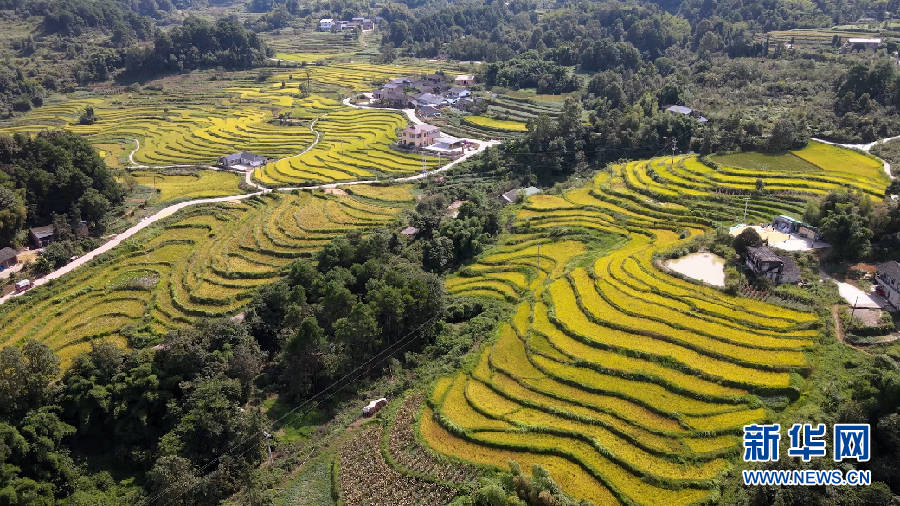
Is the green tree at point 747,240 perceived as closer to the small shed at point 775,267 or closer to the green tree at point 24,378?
the small shed at point 775,267

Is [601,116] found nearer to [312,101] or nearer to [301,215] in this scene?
[301,215]

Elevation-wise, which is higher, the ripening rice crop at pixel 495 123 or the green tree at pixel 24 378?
the ripening rice crop at pixel 495 123

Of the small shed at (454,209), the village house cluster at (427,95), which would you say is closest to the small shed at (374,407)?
the small shed at (454,209)

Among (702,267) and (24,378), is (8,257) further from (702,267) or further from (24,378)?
(702,267)

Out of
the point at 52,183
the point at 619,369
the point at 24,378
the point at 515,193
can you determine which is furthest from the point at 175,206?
the point at 619,369

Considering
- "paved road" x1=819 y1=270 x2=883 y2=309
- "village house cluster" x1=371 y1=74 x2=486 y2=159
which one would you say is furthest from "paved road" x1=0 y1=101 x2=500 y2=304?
"paved road" x1=819 y1=270 x2=883 y2=309

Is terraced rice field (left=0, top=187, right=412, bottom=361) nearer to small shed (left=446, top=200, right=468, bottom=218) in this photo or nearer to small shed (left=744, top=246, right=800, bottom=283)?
small shed (left=446, top=200, right=468, bottom=218)

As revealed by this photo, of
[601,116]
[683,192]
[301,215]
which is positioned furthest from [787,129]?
[301,215]
